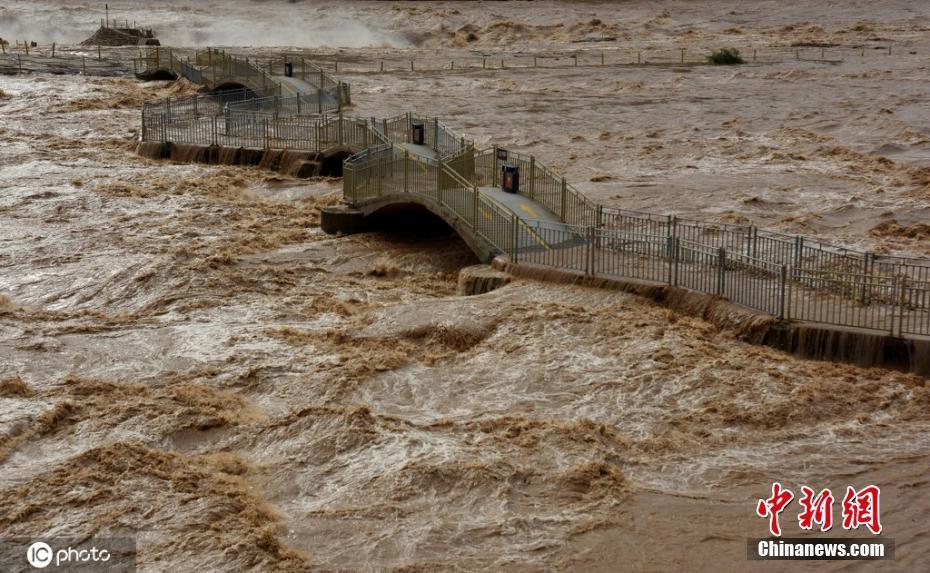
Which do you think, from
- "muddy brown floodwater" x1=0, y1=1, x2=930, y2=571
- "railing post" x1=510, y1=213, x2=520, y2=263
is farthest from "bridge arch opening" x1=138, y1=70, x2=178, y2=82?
"railing post" x1=510, y1=213, x2=520, y2=263

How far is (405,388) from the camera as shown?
2080cm

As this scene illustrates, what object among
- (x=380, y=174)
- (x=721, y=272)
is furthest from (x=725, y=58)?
(x=721, y=272)

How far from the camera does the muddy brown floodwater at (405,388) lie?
52.0 ft

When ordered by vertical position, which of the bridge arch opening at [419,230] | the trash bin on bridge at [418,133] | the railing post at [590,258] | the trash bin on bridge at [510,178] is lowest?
the bridge arch opening at [419,230]

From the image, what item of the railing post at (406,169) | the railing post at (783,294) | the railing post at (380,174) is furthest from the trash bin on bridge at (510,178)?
the railing post at (783,294)

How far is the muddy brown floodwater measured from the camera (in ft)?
52.0

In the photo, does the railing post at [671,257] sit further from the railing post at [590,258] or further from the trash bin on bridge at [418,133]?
the trash bin on bridge at [418,133]

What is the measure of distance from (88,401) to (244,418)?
263 cm

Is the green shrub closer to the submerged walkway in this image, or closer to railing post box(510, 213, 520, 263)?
the submerged walkway

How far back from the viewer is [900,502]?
16.0 metres

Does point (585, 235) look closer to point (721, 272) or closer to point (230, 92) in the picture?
point (721, 272)

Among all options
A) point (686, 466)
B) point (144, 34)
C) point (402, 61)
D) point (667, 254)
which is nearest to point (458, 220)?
point (667, 254)

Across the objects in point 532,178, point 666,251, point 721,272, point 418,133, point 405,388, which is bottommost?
point 405,388

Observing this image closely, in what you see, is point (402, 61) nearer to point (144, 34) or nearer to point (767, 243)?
point (144, 34)
